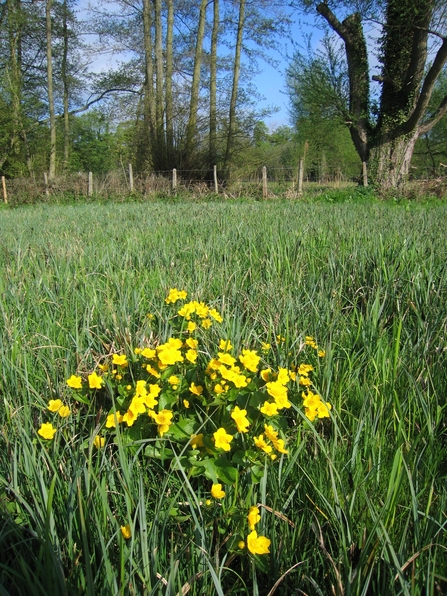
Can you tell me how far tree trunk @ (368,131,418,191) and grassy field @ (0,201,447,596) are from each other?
12666 mm

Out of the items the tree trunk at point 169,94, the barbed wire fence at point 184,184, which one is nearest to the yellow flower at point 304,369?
the barbed wire fence at point 184,184

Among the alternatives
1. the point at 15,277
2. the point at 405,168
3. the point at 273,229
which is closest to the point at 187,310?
the point at 15,277

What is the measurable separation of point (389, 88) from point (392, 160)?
2.29 m

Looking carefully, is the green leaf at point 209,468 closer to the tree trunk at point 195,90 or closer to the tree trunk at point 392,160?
the tree trunk at point 392,160

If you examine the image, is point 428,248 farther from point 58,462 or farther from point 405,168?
point 405,168

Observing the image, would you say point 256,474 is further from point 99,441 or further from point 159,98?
point 159,98

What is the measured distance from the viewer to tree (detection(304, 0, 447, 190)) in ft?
41.2

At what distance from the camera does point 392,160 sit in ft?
46.1

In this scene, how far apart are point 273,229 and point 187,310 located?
8.22 feet

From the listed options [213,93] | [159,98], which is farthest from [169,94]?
[213,93]

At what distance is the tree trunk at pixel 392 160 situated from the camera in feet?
45.7

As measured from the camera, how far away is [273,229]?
12.3 ft

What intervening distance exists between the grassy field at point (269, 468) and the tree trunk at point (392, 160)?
41.6 feet

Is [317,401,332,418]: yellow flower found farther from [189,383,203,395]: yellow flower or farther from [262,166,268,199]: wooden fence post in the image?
[262,166,268,199]: wooden fence post
